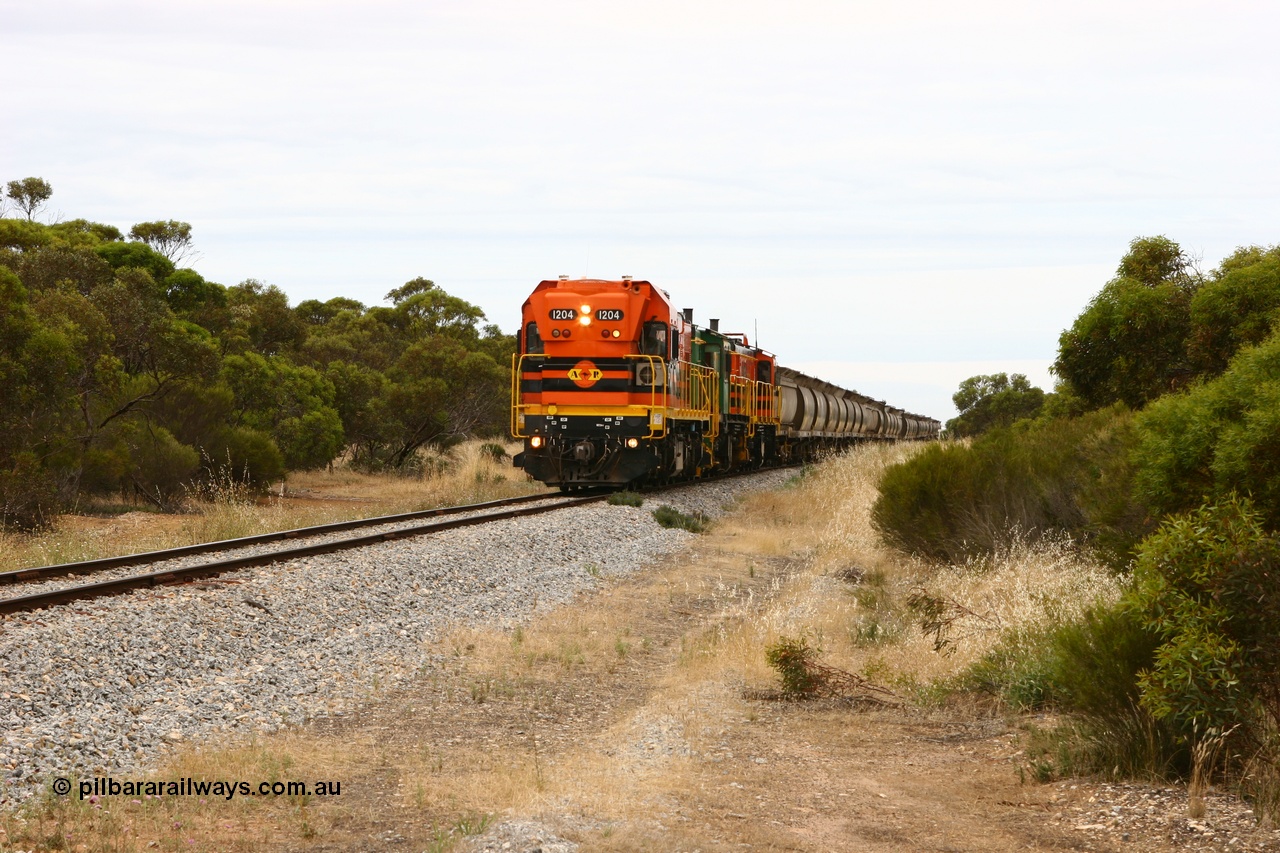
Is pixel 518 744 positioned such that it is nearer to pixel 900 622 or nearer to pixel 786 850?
pixel 786 850

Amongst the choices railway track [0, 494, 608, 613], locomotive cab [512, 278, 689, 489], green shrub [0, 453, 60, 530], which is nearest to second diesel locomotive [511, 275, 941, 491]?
locomotive cab [512, 278, 689, 489]

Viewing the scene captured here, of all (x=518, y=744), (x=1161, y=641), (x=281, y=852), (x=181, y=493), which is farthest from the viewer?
(x=181, y=493)

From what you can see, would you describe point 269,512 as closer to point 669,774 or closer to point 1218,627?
point 669,774

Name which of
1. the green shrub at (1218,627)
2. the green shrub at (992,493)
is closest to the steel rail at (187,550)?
the green shrub at (992,493)

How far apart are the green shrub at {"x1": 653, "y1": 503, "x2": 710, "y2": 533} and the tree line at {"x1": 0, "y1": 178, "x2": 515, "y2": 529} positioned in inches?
314

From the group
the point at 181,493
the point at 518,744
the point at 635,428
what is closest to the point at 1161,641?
the point at 518,744

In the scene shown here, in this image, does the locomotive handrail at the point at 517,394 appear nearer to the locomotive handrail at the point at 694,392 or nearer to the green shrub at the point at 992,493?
the locomotive handrail at the point at 694,392

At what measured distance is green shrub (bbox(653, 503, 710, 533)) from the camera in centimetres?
1990

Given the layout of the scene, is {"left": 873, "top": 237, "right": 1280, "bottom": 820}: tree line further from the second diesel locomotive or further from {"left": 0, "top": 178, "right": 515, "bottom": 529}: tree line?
{"left": 0, "top": 178, "right": 515, "bottom": 529}: tree line

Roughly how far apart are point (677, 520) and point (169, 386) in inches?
444

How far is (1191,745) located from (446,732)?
4314 mm

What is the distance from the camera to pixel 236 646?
29.5 ft

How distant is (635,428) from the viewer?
21.6 meters

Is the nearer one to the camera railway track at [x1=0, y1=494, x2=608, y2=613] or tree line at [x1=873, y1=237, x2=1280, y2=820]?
tree line at [x1=873, y1=237, x2=1280, y2=820]
